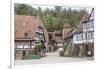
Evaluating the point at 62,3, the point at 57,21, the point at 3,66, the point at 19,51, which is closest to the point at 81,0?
the point at 62,3

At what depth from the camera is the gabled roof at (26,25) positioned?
151 cm

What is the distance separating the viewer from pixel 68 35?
1638 mm

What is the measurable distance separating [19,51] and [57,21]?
1.33 ft

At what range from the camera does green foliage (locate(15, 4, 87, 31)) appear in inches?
61.4

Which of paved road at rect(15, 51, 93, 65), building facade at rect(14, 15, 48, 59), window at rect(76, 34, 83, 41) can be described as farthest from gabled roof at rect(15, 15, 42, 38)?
window at rect(76, 34, 83, 41)

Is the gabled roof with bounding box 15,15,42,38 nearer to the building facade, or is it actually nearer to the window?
the building facade

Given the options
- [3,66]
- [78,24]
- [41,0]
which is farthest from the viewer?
[78,24]

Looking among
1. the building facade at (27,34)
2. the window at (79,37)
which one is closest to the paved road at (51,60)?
the building facade at (27,34)

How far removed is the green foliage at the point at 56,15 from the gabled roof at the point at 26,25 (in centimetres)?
4

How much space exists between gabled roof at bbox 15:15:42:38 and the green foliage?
0.04 m

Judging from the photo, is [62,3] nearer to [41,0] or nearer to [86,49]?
[41,0]

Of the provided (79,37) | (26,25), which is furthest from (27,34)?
(79,37)

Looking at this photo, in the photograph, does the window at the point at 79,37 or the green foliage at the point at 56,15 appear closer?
the green foliage at the point at 56,15

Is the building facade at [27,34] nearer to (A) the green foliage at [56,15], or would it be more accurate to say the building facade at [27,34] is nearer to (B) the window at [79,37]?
(A) the green foliage at [56,15]
